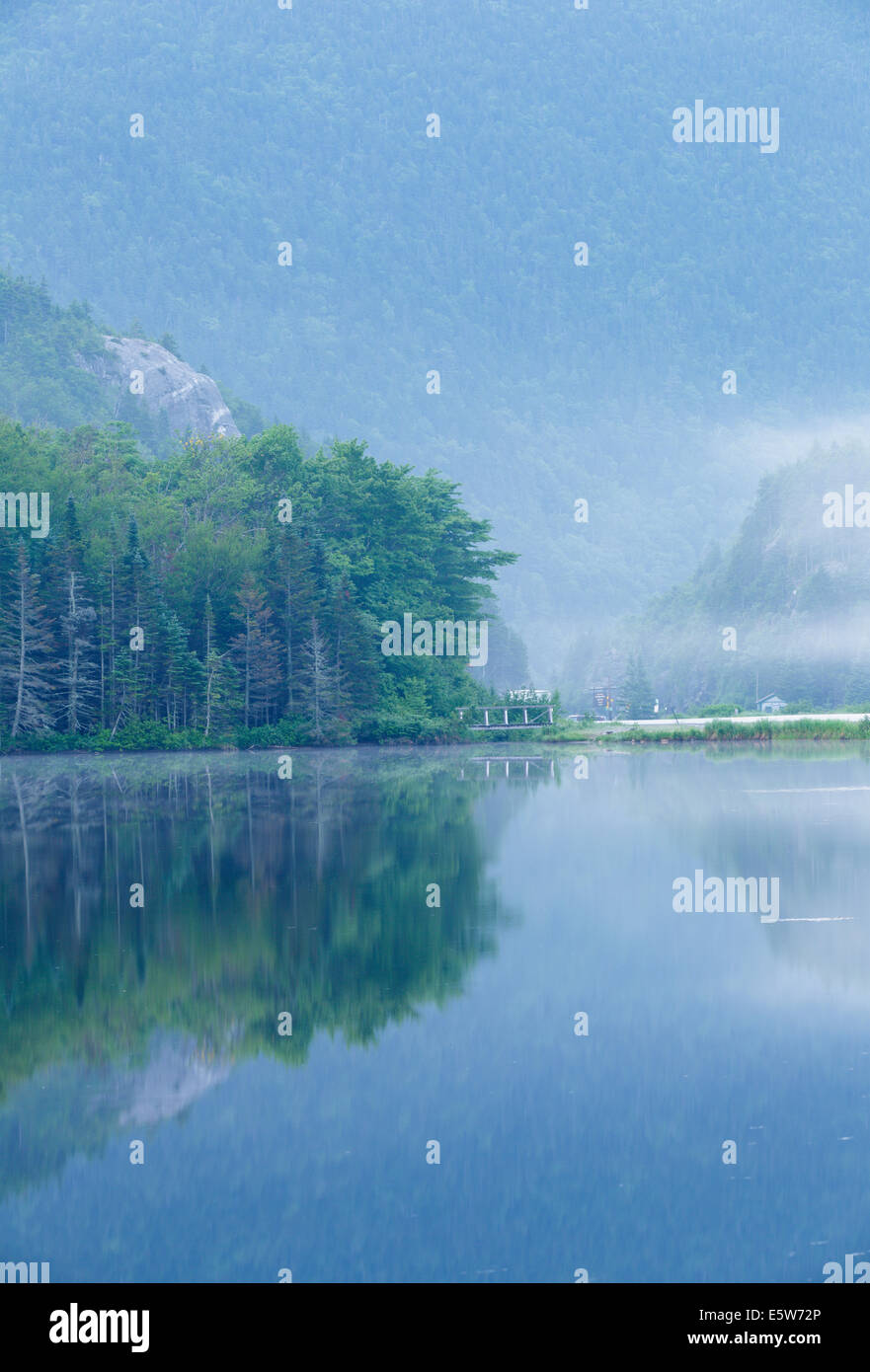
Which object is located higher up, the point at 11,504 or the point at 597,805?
the point at 11,504

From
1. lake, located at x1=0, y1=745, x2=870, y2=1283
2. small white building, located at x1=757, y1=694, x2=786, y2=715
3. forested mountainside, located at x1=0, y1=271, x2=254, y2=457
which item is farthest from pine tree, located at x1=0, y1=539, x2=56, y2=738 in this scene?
forested mountainside, located at x1=0, y1=271, x2=254, y2=457

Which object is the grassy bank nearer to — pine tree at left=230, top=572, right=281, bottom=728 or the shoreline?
the shoreline

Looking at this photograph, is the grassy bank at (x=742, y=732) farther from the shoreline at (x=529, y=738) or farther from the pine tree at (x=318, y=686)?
the pine tree at (x=318, y=686)

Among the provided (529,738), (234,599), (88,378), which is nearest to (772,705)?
(529,738)

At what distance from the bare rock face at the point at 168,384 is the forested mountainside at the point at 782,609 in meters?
45.8

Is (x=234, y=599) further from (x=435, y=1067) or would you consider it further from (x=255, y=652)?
(x=435, y=1067)

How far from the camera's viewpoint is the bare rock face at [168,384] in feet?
469

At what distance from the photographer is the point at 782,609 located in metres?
131
